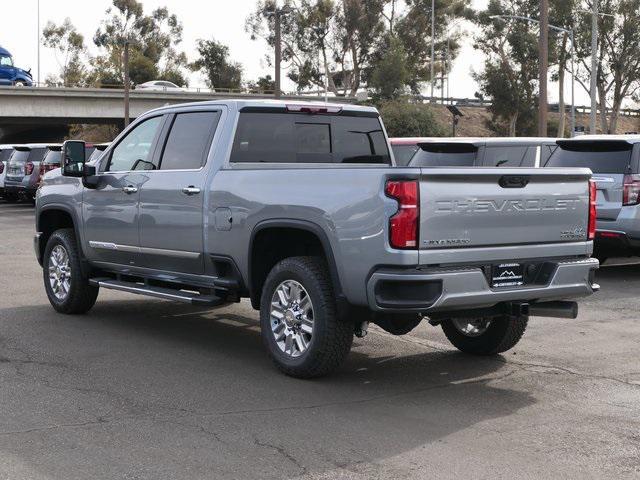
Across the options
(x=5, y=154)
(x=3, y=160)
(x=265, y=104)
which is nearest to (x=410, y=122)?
(x=5, y=154)

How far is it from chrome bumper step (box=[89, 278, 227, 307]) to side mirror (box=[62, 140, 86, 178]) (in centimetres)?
99

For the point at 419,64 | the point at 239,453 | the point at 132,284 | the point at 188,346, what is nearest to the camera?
the point at 239,453

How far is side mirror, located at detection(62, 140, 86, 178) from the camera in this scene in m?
9.19

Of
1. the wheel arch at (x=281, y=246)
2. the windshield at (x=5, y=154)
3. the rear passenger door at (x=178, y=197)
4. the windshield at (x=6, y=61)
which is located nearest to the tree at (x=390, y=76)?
the windshield at (x=6, y=61)

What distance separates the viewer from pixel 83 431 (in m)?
5.63

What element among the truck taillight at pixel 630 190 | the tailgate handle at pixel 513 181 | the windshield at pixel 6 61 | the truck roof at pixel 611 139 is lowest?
the truck taillight at pixel 630 190

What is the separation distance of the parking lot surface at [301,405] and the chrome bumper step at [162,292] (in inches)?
15.9

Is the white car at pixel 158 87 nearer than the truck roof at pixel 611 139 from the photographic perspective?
No

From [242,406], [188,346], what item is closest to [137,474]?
[242,406]

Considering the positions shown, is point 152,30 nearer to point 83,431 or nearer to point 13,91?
point 13,91

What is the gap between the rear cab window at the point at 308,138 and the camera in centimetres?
798

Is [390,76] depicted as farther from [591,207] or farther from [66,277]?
[591,207]

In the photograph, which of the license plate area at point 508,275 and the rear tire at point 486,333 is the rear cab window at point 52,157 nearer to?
the rear tire at point 486,333

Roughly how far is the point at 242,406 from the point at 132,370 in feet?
4.42
